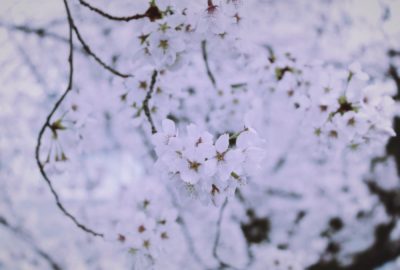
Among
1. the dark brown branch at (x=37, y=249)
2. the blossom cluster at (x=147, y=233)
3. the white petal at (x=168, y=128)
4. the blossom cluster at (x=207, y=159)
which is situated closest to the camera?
the blossom cluster at (x=207, y=159)

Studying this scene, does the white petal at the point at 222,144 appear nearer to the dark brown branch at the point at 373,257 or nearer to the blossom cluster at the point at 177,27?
the blossom cluster at the point at 177,27

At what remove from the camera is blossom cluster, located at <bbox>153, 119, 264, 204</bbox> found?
1.28 metres

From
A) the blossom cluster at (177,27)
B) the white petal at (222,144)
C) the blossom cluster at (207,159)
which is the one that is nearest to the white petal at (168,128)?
the blossom cluster at (207,159)

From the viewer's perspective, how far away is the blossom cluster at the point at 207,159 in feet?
4.21

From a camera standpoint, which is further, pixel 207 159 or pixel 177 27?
pixel 177 27

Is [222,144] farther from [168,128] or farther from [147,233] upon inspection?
[147,233]

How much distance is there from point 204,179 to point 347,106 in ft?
3.17

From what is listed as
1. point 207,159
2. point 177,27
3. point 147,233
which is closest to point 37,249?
point 147,233

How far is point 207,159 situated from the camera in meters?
1.29

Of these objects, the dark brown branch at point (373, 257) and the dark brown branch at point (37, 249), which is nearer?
the dark brown branch at point (373, 257)

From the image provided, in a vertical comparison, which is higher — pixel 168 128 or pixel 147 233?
pixel 168 128

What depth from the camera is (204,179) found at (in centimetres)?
130

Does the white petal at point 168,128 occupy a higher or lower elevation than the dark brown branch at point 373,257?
higher

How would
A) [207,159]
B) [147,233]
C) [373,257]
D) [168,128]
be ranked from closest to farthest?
[207,159], [168,128], [147,233], [373,257]
